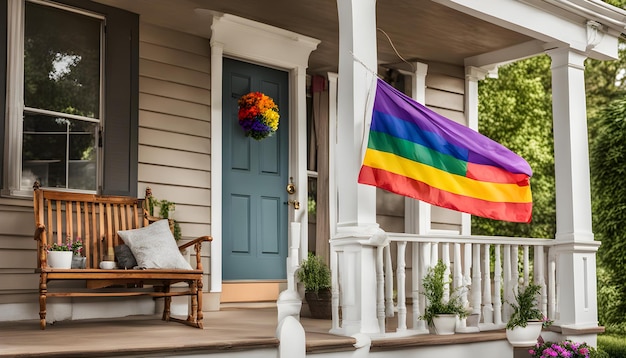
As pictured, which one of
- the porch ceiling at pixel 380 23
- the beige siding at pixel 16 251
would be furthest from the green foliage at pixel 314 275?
the porch ceiling at pixel 380 23

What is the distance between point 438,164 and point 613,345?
4.53 meters

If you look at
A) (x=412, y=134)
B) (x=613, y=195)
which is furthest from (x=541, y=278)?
(x=613, y=195)

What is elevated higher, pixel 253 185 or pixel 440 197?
pixel 253 185

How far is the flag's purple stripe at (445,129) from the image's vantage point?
4957 mm

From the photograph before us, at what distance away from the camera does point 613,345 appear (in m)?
8.57

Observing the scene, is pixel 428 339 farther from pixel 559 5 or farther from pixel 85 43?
pixel 85 43

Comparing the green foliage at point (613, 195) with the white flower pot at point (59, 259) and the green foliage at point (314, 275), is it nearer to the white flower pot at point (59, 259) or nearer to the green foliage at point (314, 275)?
the green foliage at point (314, 275)

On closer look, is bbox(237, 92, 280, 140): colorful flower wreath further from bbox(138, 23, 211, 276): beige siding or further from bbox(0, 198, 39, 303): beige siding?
bbox(0, 198, 39, 303): beige siding

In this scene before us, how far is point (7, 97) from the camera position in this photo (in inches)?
213

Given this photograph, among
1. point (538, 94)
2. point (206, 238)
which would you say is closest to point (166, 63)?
point (206, 238)

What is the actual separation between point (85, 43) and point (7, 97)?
803 mm

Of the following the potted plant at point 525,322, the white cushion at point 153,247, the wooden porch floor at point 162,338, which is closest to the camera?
the wooden porch floor at point 162,338

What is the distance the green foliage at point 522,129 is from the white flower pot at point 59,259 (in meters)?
11.5

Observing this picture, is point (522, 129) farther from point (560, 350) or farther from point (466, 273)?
point (466, 273)
